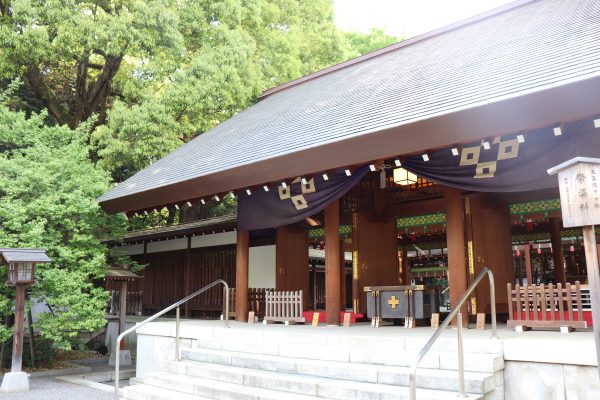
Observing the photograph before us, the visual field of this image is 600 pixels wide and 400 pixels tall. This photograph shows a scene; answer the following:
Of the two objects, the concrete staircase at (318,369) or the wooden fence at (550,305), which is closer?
the concrete staircase at (318,369)

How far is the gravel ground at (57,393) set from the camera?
789cm

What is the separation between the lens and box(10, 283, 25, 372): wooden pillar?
8496 millimetres

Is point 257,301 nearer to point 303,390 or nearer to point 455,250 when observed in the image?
point 455,250

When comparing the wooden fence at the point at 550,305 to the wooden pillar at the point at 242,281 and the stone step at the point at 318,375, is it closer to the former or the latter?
the stone step at the point at 318,375

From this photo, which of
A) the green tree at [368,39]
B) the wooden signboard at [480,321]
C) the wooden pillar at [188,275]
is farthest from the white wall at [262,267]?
the green tree at [368,39]

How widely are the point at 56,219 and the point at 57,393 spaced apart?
3405mm

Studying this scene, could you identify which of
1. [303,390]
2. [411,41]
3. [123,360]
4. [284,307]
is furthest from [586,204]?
[123,360]

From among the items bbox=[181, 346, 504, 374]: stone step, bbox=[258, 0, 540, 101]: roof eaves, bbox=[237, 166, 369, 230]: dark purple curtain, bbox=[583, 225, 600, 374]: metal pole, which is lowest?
bbox=[181, 346, 504, 374]: stone step

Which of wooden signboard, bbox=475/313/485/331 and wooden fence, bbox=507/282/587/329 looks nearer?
wooden fence, bbox=507/282/587/329

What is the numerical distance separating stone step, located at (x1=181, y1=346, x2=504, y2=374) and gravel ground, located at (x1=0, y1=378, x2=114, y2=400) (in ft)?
5.95

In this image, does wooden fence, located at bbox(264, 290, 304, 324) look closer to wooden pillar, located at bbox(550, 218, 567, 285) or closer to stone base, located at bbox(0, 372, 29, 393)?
stone base, located at bbox(0, 372, 29, 393)

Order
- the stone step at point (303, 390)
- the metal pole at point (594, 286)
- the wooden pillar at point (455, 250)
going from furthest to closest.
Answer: the wooden pillar at point (455, 250)
the stone step at point (303, 390)
the metal pole at point (594, 286)

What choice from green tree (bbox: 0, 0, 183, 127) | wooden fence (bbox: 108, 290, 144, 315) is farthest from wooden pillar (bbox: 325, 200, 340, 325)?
green tree (bbox: 0, 0, 183, 127)

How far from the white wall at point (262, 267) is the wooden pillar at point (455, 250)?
16.1ft
